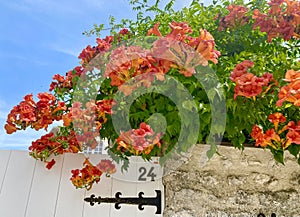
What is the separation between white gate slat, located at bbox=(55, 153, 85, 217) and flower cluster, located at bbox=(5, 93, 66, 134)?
12.9 inches

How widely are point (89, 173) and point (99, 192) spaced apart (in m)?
0.16

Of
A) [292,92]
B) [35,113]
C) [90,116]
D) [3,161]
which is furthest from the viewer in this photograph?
[3,161]

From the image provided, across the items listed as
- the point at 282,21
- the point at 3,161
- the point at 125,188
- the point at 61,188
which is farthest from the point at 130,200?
the point at 282,21

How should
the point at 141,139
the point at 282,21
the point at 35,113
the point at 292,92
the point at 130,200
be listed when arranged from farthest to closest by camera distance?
the point at 130,200
the point at 35,113
the point at 282,21
the point at 141,139
the point at 292,92

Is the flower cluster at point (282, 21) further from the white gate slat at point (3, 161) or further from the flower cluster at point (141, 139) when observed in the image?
the white gate slat at point (3, 161)

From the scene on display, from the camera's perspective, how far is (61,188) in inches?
69.8

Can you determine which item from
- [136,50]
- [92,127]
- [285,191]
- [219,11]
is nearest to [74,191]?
[92,127]

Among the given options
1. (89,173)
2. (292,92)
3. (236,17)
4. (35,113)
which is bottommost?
(89,173)

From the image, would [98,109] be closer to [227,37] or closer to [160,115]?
[160,115]

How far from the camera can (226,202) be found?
1.40m

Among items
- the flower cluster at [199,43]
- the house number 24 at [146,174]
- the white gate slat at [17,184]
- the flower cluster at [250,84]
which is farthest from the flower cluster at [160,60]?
the white gate slat at [17,184]

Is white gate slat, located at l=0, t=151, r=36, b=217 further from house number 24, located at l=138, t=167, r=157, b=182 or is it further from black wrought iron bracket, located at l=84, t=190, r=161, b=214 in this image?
house number 24, located at l=138, t=167, r=157, b=182

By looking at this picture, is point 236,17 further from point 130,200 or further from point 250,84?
point 130,200

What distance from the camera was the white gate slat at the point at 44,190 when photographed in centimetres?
171
